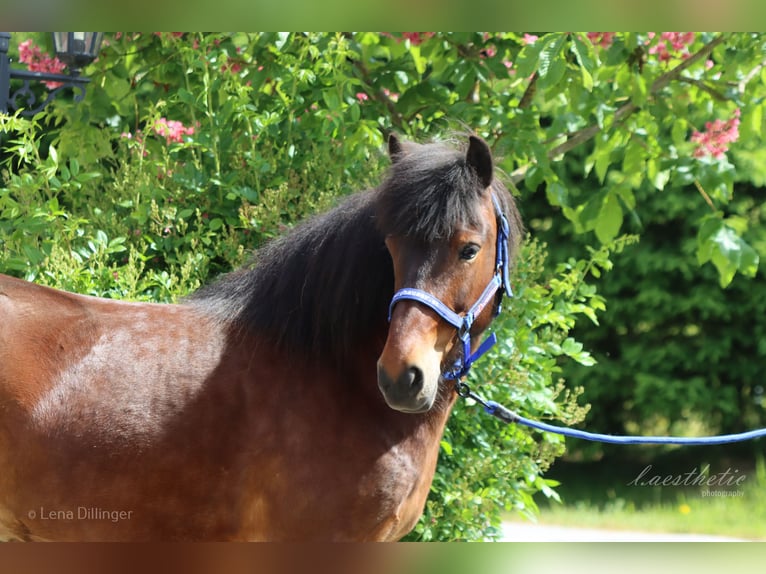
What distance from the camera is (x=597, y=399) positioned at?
27.6 ft

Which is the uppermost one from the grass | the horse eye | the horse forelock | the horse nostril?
the horse forelock

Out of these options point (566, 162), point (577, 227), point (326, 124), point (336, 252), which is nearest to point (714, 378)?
point (566, 162)

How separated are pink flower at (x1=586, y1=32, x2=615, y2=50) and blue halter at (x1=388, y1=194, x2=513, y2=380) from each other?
2.39m

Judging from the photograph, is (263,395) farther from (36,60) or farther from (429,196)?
(36,60)

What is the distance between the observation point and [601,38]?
4.67 metres

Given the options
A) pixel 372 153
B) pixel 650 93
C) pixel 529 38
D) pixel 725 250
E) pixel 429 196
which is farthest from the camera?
pixel 650 93

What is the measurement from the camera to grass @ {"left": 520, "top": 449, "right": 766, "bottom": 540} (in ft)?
24.0

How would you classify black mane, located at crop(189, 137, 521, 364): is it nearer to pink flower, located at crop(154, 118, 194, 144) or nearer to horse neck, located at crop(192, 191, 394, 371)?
horse neck, located at crop(192, 191, 394, 371)

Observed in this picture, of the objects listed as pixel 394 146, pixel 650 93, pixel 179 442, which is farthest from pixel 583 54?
pixel 179 442

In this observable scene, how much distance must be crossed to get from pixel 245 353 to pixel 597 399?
6.37 m

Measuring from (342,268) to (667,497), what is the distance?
6692mm

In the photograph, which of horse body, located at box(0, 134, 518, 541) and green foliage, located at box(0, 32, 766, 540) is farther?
green foliage, located at box(0, 32, 766, 540)

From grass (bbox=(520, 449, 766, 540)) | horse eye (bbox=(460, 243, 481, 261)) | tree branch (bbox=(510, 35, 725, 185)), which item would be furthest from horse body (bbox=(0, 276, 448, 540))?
grass (bbox=(520, 449, 766, 540))

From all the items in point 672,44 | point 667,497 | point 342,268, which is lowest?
point 667,497
